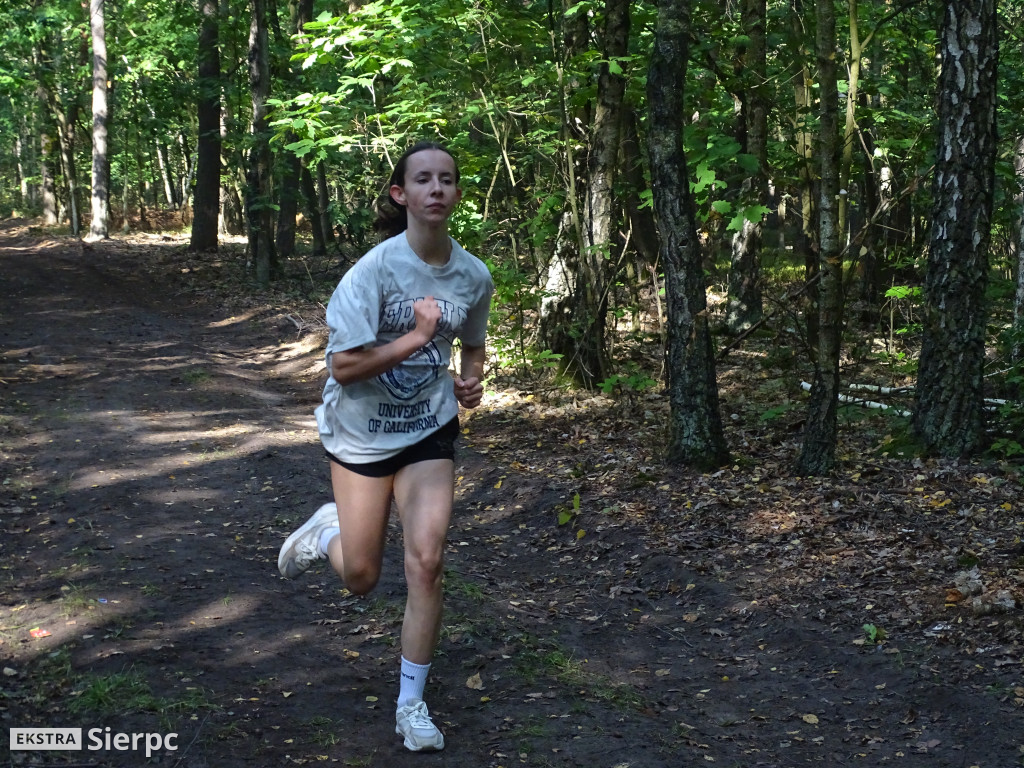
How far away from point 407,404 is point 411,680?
1145mm

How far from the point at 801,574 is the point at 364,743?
3327 millimetres

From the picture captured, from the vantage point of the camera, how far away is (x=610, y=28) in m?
10.1

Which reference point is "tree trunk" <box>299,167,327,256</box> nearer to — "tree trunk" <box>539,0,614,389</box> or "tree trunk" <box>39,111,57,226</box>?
"tree trunk" <box>39,111,57,226</box>

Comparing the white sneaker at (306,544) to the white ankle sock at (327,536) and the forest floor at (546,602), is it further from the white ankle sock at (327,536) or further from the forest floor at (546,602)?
the forest floor at (546,602)

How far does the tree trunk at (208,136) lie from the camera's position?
22141 millimetres

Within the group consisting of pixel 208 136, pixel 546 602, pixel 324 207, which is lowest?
pixel 546 602

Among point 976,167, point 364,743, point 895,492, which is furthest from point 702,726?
point 976,167

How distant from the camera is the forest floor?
4082 millimetres

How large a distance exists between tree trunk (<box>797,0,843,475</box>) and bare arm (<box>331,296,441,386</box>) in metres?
4.36

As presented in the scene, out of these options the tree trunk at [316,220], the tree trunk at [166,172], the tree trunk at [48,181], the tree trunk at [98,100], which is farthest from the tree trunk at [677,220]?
the tree trunk at [166,172]

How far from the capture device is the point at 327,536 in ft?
14.0

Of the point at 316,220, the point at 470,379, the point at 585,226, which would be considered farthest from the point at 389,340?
the point at 316,220

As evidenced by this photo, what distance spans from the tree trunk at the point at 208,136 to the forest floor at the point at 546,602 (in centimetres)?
1413

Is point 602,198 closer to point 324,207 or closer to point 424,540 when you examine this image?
point 424,540
